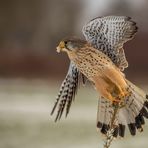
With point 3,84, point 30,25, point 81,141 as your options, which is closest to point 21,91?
point 3,84

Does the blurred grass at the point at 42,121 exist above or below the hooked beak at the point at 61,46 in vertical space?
below

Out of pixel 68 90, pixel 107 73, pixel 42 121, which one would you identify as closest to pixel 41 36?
pixel 42 121

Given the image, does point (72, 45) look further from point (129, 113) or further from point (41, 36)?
point (41, 36)

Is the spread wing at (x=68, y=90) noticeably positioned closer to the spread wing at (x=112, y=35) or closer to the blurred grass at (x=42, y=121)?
the spread wing at (x=112, y=35)

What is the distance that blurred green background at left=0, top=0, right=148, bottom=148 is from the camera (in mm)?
3727

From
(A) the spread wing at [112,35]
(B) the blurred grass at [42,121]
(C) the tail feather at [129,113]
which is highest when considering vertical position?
(A) the spread wing at [112,35]

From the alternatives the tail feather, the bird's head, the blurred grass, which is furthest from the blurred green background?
the bird's head

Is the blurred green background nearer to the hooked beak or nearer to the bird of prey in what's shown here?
the bird of prey

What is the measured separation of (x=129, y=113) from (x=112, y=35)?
7.8 inches

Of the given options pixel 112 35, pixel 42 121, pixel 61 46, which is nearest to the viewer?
pixel 61 46

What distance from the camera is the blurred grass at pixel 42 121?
3.03 metres

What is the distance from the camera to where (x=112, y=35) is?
1.63 metres

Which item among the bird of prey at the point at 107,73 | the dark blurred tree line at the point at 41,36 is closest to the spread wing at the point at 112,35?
the bird of prey at the point at 107,73

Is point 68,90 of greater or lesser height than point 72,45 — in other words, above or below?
below
